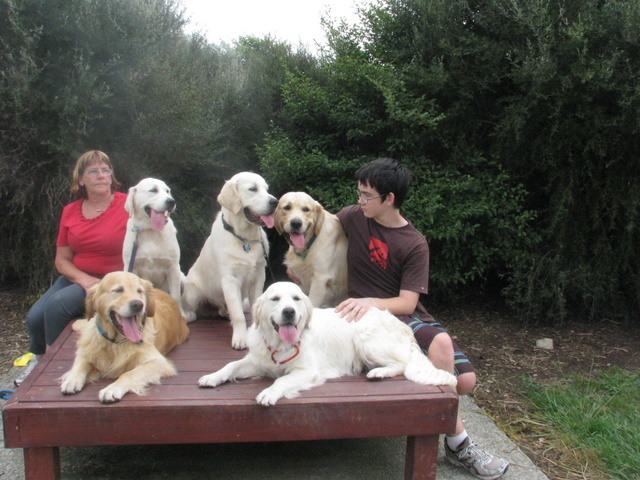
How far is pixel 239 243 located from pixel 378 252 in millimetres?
899

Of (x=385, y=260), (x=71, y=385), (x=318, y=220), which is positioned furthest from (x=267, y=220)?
(x=71, y=385)

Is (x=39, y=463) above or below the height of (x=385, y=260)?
below

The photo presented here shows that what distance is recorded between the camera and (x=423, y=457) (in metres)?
2.52

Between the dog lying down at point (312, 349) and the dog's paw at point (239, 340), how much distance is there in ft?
1.66

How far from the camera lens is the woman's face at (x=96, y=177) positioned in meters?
3.58

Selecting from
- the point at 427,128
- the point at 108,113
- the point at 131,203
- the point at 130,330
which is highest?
the point at 108,113

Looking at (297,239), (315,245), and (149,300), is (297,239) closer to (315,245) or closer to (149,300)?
(315,245)

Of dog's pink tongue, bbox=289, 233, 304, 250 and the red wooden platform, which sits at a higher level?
dog's pink tongue, bbox=289, 233, 304, 250

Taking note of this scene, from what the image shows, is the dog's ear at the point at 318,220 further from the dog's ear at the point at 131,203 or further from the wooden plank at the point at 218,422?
the wooden plank at the point at 218,422

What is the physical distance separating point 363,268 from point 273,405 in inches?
47.8

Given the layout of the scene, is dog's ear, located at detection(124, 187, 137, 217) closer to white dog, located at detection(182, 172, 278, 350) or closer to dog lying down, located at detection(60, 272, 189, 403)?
white dog, located at detection(182, 172, 278, 350)

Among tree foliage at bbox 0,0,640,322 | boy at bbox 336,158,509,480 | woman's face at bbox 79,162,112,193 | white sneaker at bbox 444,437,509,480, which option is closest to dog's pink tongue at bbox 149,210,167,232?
woman's face at bbox 79,162,112,193

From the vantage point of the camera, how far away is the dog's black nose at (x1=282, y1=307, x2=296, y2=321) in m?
2.40

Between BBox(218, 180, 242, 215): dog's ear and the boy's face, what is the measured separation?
0.79 meters
